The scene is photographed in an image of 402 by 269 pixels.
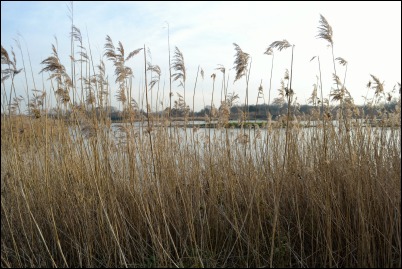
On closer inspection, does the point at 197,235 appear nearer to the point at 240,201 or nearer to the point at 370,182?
the point at 240,201

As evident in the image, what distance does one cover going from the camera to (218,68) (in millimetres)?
3617

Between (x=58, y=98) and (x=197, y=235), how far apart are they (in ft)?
5.81

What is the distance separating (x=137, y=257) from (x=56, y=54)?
1675 millimetres

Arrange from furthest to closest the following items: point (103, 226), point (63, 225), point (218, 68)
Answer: point (218, 68) < point (63, 225) < point (103, 226)

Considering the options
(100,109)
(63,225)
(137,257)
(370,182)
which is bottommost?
(137,257)

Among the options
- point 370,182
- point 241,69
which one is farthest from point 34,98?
point 370,182

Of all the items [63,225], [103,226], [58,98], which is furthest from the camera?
[58,98]

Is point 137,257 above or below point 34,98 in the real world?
below

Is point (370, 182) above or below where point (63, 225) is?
above

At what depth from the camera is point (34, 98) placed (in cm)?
383

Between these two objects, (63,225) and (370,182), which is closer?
(370,182)

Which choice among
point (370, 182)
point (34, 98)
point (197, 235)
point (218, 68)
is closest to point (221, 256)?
point (197, 235)

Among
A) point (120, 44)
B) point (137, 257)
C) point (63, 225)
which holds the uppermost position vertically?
point (120, 44)

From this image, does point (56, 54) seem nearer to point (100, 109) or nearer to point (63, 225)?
point (100, 109)
